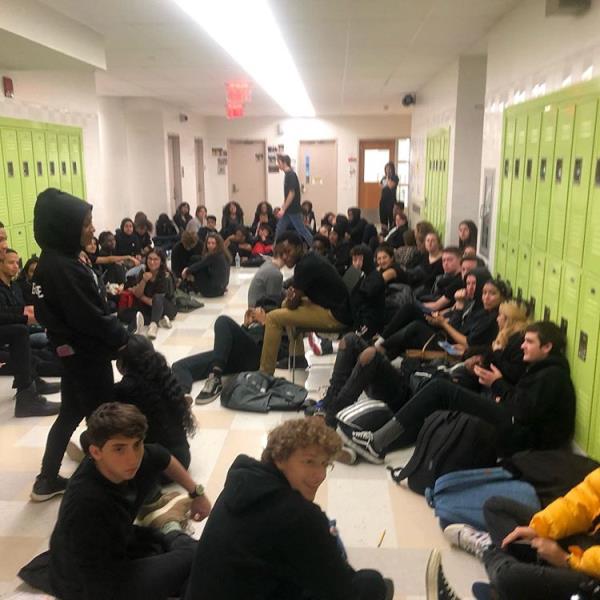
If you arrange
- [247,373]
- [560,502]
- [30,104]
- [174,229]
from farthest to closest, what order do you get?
[174,229] < [30,104] < [247,373] < [560,502]

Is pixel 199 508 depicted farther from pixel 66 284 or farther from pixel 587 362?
pixel 587 362

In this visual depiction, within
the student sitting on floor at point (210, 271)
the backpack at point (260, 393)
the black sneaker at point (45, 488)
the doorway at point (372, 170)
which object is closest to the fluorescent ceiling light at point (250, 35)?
the student sitting on floor at point (210, 271)

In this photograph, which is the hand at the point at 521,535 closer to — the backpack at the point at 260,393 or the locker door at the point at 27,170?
the backpack at the point at 260,393

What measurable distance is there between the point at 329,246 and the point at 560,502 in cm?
657

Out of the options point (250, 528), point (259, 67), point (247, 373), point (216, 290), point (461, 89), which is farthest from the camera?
point (216, 290)

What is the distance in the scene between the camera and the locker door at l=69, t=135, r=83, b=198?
8.00 metres

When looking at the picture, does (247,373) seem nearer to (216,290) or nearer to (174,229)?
(216,290)

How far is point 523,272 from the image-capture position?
466 cm

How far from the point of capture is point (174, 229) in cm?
1231

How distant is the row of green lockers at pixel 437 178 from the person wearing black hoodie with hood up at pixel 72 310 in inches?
220

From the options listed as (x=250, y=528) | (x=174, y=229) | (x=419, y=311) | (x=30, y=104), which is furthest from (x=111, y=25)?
(x=174, y=229)

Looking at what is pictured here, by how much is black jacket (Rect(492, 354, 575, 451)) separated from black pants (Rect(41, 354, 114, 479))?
2130mm

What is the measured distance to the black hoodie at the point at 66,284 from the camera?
3018 mm

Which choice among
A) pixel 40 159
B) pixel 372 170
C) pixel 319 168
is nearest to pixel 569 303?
pixel 40 159
